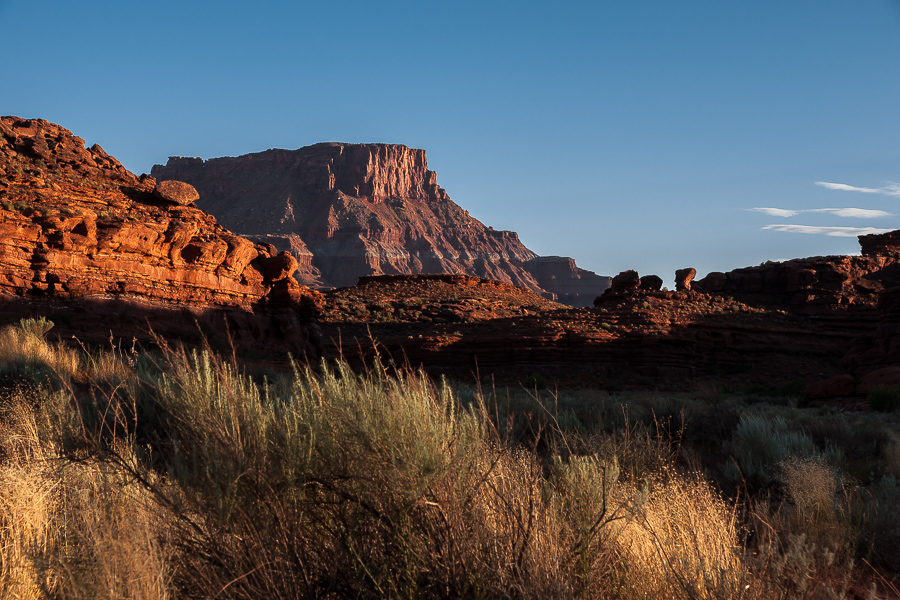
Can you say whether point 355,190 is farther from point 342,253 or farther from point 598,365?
point 598,365

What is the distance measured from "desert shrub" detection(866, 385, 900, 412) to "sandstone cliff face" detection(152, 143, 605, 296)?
3791 inches

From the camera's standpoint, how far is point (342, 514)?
9.55 ft

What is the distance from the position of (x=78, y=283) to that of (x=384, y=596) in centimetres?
2289

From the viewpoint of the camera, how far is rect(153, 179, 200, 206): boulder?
27655 mm

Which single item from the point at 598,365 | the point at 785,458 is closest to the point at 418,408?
the point at 785,458

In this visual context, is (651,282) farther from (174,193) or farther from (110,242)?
(110,242)

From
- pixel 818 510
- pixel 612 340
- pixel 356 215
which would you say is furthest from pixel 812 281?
pixel 356 215

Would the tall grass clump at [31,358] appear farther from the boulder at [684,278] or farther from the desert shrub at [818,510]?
the boulder at [684,278]

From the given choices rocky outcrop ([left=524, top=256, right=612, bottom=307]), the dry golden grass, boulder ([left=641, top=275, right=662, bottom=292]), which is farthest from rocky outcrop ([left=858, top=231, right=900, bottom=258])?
rocky outcrop ([left=524, top=256, right=612, bottom=307])

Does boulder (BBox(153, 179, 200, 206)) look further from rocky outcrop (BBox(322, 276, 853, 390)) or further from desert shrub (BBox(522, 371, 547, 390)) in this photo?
desert shrub (BBox(522, 371, 547, 390))

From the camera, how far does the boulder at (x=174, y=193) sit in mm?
27655

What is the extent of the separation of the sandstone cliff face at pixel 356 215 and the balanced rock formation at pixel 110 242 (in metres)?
76.1

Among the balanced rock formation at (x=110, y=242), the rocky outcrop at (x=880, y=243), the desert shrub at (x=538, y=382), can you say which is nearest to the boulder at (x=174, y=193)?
the balanced rock formation at (x=110, y=242)

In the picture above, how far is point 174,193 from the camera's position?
91.9 ft
